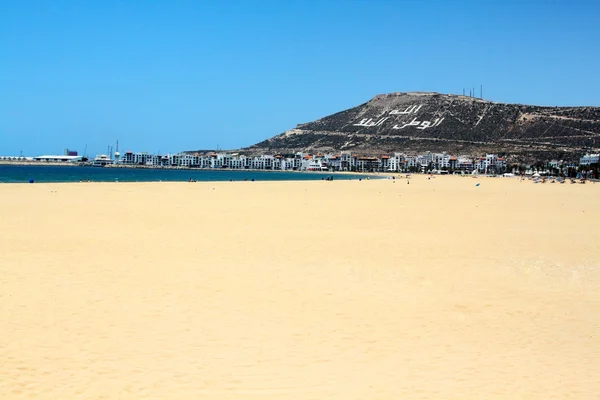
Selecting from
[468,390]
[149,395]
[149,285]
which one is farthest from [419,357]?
[149,285]

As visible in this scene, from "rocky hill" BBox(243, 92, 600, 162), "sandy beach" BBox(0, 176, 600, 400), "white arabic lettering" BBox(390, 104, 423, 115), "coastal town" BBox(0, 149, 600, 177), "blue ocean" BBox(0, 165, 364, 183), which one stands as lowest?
"sandy beach" BBox(0, 176, 600, 400)

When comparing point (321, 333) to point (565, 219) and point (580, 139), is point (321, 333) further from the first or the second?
point (580, 139)

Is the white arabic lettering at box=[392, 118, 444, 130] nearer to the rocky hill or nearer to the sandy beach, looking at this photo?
the rocky hill

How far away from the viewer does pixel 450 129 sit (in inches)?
6073

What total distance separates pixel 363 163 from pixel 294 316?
129 m

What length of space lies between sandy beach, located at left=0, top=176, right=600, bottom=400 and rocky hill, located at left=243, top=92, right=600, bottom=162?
4417 inches

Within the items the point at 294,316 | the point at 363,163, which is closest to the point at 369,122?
the point at 363,163

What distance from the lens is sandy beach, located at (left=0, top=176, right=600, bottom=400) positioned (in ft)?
15.3

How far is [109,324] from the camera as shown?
599cm

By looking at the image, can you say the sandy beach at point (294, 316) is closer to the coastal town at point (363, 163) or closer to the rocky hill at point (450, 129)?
the coastal town at point (363, 163)

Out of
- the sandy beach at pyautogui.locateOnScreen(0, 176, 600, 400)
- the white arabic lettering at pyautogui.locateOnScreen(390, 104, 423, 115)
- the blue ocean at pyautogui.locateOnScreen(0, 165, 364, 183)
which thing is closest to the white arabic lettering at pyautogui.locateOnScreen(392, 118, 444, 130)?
the white arabic lettering at pyautogui.locateOnScreen(390, 104, 423, 115)

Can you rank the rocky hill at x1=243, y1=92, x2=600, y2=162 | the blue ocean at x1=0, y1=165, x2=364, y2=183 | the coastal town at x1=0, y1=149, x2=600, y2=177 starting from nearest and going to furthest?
the blue ocean at x1=0, y1=165, x2=364, y2=183, the coastal town at x1=0, y1=149, x2=600, y2=177, the rocky hill at x1=243, y1=92, x2=600, y2=162

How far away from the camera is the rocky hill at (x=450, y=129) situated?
12644cm

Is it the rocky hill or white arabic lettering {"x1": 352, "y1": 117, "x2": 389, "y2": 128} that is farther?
white arabic lettering {"x1": 352, "y1": 117, "x2": 389, "y2": 128}
